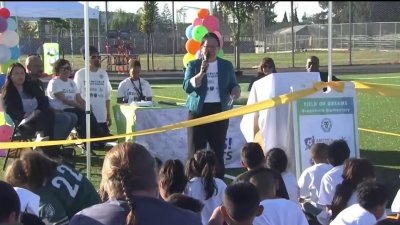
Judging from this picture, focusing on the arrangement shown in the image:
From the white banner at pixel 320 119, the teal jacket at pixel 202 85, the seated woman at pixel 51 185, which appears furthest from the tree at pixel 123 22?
the seated woman at pixel 51 185

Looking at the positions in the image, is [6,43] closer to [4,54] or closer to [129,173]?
[4,54]

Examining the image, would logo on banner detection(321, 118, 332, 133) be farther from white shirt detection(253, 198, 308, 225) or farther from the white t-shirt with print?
white shirt detection(253, 198, 308, 225)

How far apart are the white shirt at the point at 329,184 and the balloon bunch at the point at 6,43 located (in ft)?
25.1

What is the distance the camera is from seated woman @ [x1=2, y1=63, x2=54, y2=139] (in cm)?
930

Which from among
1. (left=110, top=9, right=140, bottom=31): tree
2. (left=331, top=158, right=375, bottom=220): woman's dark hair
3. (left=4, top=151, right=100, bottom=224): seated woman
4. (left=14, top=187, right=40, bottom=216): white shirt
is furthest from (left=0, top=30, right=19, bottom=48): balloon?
(left=110, top=9, right=140, bottom=31): tree

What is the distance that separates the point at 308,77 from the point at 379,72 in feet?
84.8

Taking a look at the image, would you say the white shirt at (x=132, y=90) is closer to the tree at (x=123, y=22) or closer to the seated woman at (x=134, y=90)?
the seated woman at (x=134, y=90)

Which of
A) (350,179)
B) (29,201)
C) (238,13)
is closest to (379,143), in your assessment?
(350,179)

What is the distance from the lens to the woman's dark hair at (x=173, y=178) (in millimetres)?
4699

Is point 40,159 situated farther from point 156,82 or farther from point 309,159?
point 156,82

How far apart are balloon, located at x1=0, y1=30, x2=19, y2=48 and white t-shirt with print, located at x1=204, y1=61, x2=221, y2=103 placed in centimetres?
553

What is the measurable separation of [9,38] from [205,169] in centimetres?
790

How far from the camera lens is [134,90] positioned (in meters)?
10.8

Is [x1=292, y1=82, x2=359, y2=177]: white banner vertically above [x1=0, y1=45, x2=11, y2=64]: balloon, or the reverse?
[x1=0, y1=45, x2=11, y2=64]: balloon
